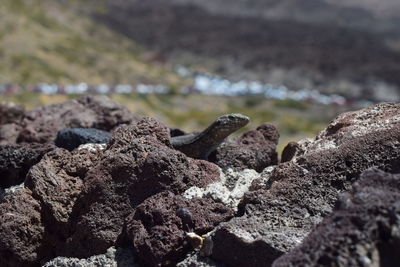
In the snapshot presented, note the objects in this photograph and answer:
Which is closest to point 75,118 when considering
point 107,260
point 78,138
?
point 78,138

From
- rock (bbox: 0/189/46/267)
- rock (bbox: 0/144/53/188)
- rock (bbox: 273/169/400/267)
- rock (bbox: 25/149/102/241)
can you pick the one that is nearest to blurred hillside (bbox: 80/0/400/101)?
rock (bbox: 0/144/53/188)

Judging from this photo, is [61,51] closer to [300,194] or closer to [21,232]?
[21,232]

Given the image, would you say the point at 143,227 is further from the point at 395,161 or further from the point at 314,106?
the point at 314,106

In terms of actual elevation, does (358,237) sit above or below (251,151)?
below

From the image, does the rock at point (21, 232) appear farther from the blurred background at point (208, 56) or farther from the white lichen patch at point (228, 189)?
the blurred background at point (208, 56)

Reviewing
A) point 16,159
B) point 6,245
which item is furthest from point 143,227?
point 16,159

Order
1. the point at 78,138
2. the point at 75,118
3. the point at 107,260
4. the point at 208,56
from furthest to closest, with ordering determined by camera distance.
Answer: the point at 208,56
the point at 75,118
the point at 78,138
the point at 107,260
